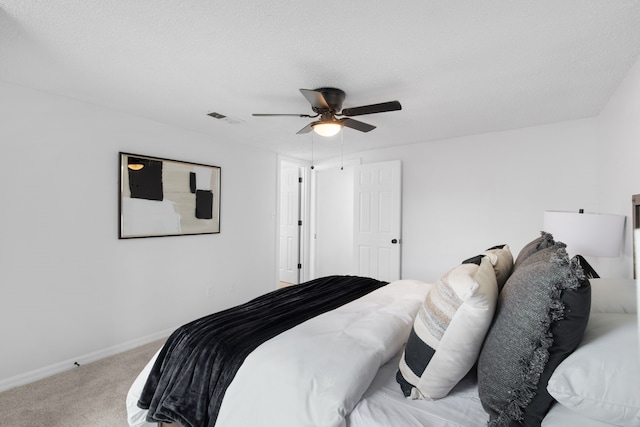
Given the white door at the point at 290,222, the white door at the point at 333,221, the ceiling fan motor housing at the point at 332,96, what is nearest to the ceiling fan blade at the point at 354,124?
the ceiling fan motor housing at the point at 332,96

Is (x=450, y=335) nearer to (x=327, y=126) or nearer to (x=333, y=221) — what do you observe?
(x=327, y=126)

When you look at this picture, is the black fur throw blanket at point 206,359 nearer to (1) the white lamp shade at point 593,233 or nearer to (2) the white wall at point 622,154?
(1) the white lamp shade at point 593,233

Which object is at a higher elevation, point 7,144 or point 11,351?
point 7,144

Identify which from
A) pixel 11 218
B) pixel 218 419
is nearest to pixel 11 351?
pixel 11 218

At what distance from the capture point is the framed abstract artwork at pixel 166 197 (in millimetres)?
3076

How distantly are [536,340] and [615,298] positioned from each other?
0.64 meters

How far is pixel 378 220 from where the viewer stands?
448 cm

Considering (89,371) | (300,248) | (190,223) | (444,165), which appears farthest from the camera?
(300,248)

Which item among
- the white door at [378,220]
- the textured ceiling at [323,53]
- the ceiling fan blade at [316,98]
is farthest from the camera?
the white door at [378,220]

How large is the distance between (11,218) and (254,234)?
2.53 metres

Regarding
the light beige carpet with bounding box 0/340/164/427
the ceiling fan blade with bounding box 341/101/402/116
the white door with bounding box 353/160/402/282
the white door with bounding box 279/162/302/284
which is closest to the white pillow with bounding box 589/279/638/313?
the ceiling fan blade with bounding box 341/101/402/116

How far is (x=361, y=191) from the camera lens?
463 cm

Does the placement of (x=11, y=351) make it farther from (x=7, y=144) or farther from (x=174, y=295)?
(x=7, y=144)

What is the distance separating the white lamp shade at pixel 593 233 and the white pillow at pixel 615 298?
2.62ft
